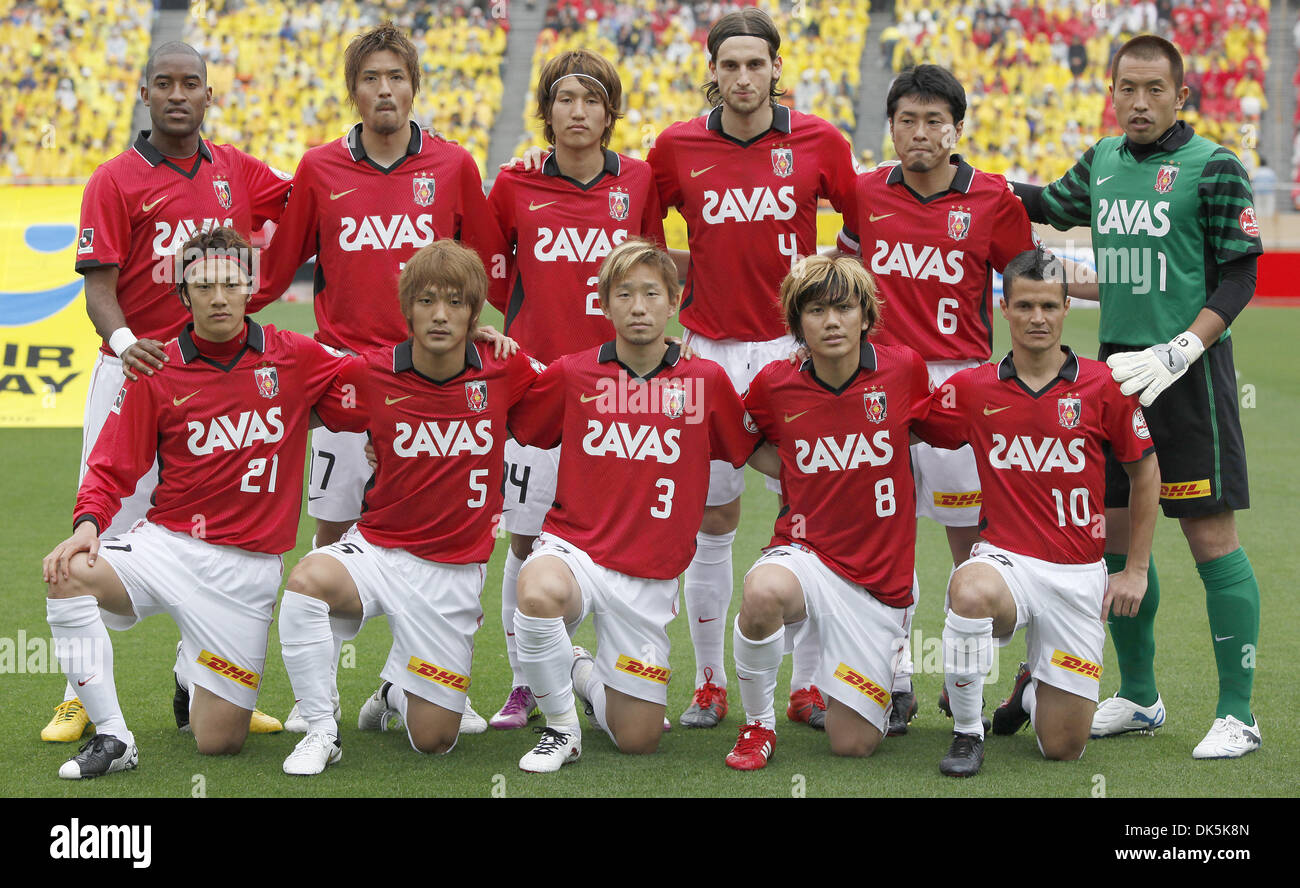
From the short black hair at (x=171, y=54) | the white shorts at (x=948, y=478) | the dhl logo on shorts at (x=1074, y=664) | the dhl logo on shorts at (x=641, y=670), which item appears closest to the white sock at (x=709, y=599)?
the dhl logo on shorts at (x=641, y=670)

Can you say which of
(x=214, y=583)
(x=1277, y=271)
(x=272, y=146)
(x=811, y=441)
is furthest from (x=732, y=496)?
(x=272, y=146)

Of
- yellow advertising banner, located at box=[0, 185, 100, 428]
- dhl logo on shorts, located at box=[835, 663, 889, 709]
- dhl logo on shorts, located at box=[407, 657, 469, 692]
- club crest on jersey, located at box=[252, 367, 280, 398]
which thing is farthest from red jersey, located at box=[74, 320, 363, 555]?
yellow advertising banner, located at box=[0, 185, 100, 428]

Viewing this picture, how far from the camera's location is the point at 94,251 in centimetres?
457

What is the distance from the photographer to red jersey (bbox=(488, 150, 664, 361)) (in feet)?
15.8

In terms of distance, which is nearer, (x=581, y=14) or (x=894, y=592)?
(x=894, y=592)

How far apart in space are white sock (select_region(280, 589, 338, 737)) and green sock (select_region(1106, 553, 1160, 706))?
2.60m

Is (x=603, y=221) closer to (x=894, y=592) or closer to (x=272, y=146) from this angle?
(x=894, y=592)

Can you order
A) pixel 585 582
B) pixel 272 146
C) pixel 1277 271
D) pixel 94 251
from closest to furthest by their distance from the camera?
pixel 585 582, pixel 94 251, pixel 1277 271, pixel 272 146

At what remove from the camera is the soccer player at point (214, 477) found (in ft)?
13.8

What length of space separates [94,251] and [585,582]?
202 cm

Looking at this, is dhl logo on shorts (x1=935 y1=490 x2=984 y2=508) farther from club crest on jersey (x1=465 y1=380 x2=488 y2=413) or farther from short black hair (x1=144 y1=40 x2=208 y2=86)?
short black hair (x1=144 y1=40 x2=208 y2=86)

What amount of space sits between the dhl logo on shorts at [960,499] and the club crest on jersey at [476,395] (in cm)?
164

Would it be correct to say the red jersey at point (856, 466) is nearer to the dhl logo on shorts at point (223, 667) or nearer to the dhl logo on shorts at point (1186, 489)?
the dhl logo on shorts at point (1186, 489)

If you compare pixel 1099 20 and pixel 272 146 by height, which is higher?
pixel 1099 20
